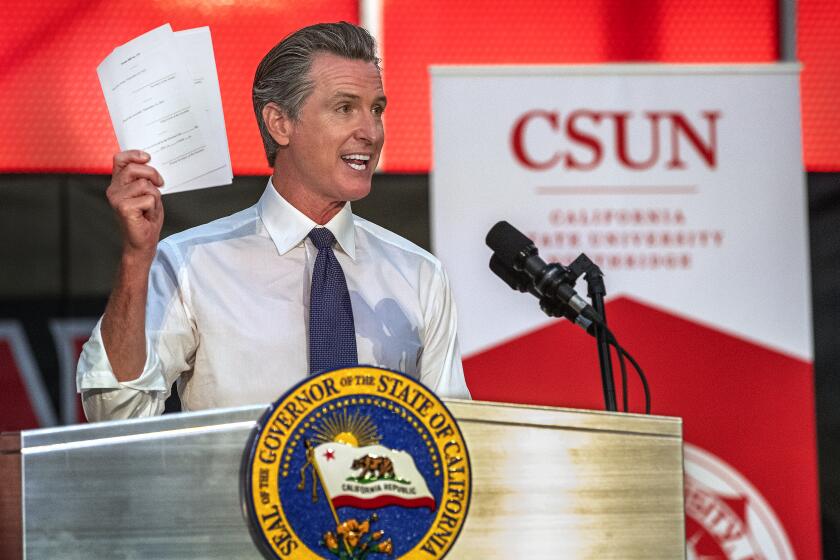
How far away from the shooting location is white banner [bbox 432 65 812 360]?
3320mm

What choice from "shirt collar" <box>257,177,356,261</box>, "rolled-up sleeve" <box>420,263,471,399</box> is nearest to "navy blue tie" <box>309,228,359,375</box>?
"shirt collar" <box>257,177,356,261</box>

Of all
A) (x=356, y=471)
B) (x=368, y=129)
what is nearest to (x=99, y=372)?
(x=356, y=471)

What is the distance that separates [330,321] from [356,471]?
52 centimetres

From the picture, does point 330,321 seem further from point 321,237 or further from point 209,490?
point 209,490

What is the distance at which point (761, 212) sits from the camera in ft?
11.1

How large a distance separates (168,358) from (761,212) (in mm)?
2136

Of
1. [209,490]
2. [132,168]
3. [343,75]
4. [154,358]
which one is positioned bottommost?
[209,490]

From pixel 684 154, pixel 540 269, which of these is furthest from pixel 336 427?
pixel 684 154

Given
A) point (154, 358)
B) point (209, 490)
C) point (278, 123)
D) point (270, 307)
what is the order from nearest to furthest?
point (209, 490), point (154, 358), point (270, 307), point (278, 123)

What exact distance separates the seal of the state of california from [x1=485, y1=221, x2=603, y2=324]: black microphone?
0.43m

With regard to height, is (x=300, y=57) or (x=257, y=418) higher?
(x=300, y=57)

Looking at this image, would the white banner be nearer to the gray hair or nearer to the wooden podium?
the gray hair

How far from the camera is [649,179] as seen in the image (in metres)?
3.36

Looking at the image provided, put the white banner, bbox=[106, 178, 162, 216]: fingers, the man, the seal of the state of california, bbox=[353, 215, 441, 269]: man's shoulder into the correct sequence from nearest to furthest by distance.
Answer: the seal of the state of california, bbox=[106, 178, 162, 216]: fingers, the man, bbox=[353, 215, 441, 269]: man's shoulder, the white banner
